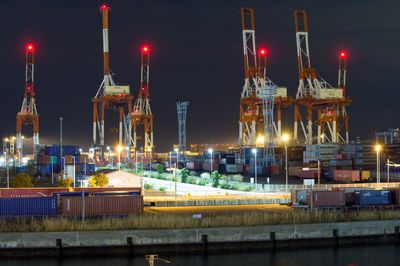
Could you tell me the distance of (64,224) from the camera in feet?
100

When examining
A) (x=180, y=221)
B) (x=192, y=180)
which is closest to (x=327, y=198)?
(x=180, y=221)

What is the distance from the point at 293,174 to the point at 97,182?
29603 mm

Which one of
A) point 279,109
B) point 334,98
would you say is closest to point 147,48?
point 279,109

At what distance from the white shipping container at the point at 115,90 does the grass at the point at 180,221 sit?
79.8 metres

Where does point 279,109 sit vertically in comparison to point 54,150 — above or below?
above

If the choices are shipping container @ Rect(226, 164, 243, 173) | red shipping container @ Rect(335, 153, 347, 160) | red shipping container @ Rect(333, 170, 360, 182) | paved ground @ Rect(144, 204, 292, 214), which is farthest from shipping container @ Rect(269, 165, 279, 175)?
paved ground @ Rect(144, 204, 292, 214)

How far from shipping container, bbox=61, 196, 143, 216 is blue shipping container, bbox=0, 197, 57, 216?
0.80 m

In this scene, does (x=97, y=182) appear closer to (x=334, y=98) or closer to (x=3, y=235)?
(x=3, y=235)

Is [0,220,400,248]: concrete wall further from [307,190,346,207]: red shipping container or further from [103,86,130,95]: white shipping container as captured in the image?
[103,86,130,95]: white shipping container

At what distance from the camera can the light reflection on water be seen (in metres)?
28.9

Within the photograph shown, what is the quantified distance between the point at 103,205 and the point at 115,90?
3170 inches

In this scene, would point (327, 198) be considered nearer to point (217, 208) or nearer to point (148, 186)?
point (217, 208)

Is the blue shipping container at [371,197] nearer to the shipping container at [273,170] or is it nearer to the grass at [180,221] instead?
the grass at [180,221]

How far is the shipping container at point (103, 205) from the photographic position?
1320 inches
